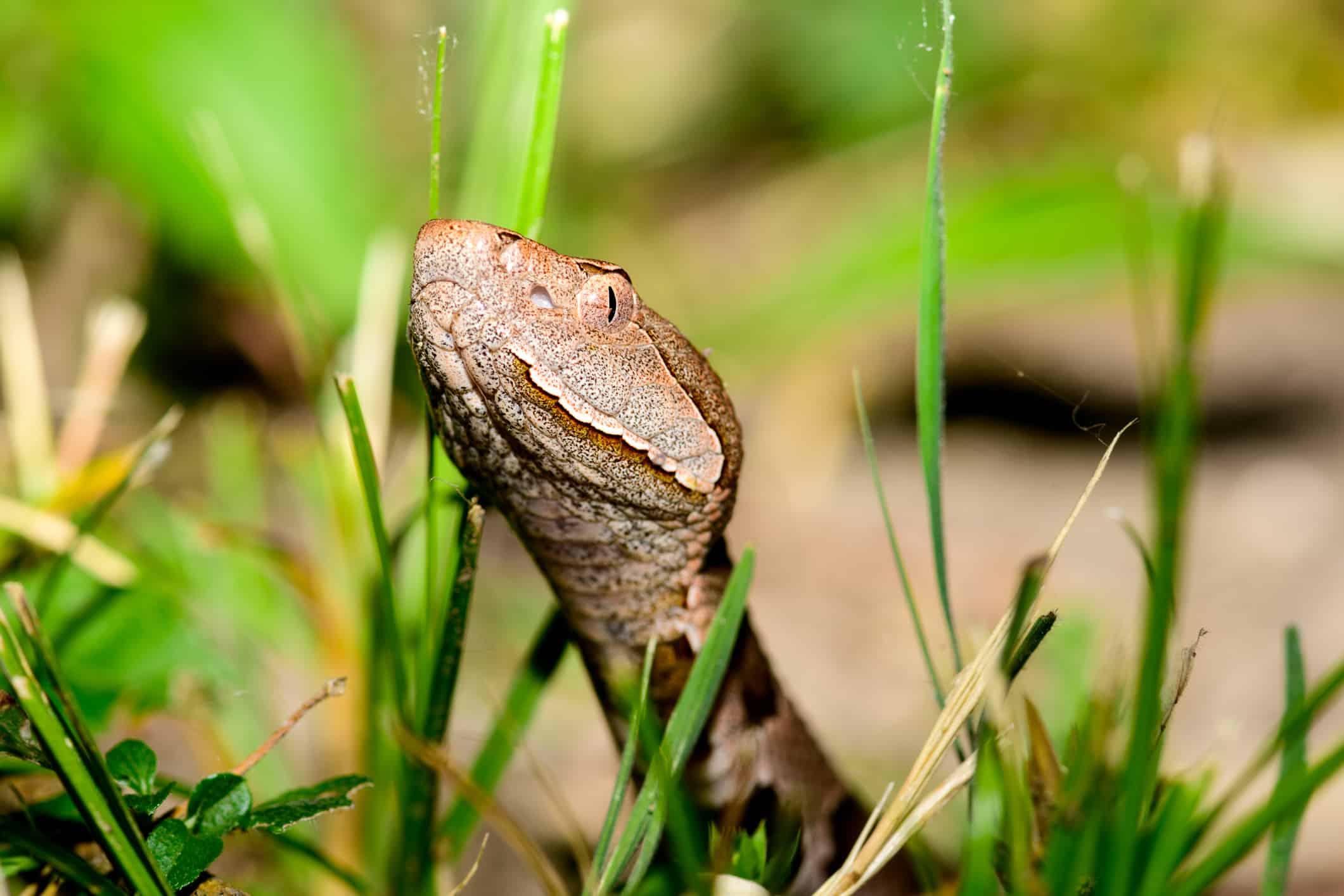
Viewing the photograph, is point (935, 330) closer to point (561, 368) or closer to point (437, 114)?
point (561, 368)

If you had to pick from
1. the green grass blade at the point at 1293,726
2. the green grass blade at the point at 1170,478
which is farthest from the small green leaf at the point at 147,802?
the green grass blade at the point at 1293,726

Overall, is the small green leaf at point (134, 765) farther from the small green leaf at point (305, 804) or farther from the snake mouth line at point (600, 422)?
the snake mouth line at point (600, 422)

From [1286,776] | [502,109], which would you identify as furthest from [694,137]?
[1286,776]

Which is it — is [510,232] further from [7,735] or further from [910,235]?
[910,235]

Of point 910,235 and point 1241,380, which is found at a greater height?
point 910,235

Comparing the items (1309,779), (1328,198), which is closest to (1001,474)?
(1328,198)

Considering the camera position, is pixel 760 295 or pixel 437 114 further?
pixel 760 295

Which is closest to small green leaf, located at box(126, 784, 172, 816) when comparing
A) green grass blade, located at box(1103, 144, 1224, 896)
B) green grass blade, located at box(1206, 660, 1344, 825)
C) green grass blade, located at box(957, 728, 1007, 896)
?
green grass blade, located at box(957, 728, 1007, 896)
